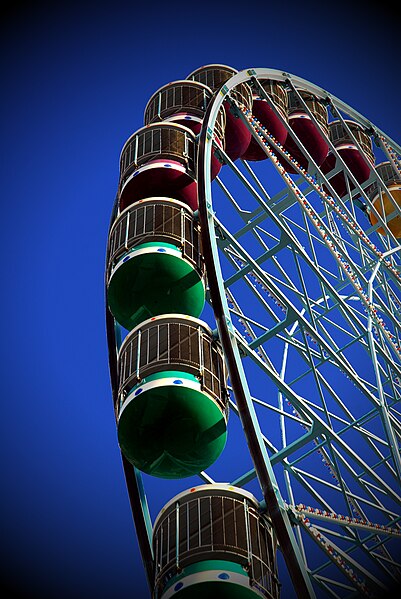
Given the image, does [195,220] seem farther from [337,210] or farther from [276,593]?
[276,593]

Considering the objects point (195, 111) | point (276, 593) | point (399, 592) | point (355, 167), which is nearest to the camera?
point (399, 592)

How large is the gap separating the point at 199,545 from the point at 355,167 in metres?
15.9

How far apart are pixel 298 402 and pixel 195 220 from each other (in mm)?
4718

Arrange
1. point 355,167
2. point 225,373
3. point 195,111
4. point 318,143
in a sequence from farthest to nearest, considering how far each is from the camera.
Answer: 1. point 355,167
2. point 318,143
3. point 195,111
4. point 225,373

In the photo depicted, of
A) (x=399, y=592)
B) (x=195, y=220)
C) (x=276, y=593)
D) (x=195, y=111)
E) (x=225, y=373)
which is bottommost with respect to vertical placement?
(x=399, y=592)

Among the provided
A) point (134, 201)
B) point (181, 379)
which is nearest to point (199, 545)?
point (181, 379)

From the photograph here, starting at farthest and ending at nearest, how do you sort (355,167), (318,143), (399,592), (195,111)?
(355,167)
(318,143)
(195,111)
(399,592)

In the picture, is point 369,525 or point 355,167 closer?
point 369,525

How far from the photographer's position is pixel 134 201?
17547mm

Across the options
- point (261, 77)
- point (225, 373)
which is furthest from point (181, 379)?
point (261, 77)

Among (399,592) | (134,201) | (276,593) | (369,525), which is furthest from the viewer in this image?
(134,201)

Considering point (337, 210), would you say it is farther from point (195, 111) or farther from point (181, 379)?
point (181, 379)

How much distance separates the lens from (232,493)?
12.2m

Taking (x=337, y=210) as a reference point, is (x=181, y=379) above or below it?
below
